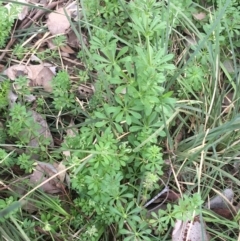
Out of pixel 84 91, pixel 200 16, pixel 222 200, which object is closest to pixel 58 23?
pixel 84 91

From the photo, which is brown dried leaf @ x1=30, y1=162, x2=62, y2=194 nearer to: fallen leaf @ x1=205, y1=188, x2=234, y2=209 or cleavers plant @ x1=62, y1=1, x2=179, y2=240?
cleavers plant @ x1=62, y1=1, x2=179, y2=240

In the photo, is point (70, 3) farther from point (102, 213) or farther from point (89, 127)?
point (102, 213)

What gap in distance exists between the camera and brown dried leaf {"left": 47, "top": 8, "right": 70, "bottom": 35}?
241 centimetres

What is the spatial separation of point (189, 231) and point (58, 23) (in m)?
1.27

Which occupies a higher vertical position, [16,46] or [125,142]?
[16,46]

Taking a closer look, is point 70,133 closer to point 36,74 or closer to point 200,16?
point 36,74

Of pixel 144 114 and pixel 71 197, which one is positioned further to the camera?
pixel 71 197

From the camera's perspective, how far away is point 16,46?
2301 mm

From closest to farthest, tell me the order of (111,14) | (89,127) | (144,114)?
(144,114) < (89,127) < (111,14)

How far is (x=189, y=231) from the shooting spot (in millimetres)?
1888

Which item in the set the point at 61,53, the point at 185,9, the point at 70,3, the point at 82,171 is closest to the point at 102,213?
the point at 82,171

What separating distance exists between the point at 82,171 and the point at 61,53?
79cm

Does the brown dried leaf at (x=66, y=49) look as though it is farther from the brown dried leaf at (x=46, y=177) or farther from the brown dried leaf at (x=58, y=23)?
the brown dried leaf at (x=46, y=177)

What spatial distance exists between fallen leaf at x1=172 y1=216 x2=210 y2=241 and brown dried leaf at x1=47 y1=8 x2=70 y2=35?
1172 millimetres
